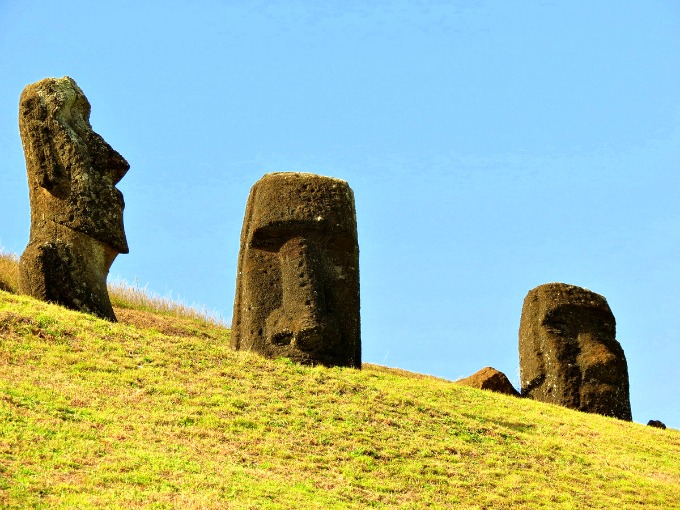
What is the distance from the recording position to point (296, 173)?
21.3 metres

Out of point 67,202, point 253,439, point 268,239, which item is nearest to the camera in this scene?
point 253,439

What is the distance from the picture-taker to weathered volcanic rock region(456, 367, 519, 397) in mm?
24087

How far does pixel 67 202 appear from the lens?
2067cm

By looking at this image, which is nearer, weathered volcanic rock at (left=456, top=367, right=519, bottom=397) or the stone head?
the stone head

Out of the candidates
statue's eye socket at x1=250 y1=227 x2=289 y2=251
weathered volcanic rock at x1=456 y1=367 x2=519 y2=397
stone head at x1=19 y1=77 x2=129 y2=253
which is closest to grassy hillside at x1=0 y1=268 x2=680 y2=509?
stone head at x1=19 y1=77 x2=129 y2=253

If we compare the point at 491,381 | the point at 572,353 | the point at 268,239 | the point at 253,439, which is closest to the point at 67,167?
the point at 268,239

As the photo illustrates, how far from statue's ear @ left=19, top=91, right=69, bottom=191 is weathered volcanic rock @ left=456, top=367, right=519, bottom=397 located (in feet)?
28.8

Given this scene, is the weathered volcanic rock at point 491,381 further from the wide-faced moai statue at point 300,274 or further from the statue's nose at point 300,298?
the statue's nose at point 300,298

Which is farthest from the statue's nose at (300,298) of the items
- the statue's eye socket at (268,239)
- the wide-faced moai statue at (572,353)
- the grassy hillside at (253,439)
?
the wide-faced moai statue at (572,353)

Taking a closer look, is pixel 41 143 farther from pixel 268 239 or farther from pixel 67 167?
pixel 268 239

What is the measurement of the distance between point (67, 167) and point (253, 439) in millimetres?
7498

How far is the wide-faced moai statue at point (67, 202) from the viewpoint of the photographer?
66.0 ft

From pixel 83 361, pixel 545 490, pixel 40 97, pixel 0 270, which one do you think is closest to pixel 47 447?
pixel 83 361

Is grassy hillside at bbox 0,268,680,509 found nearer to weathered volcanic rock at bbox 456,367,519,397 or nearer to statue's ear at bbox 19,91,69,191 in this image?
statue's ear at bbox 19,91,69,191
